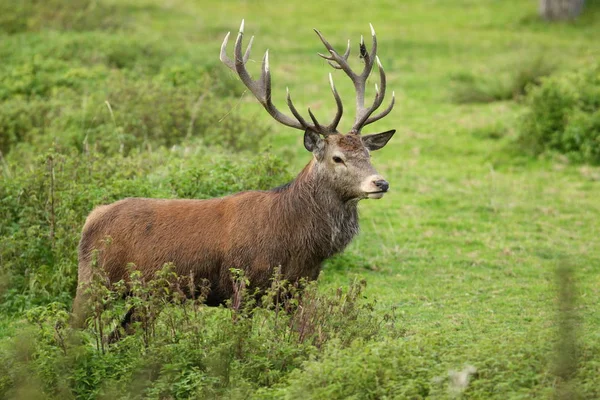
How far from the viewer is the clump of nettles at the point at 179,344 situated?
689cm

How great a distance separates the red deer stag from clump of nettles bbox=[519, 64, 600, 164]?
7705 millimetres

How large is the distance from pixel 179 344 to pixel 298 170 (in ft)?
23.7

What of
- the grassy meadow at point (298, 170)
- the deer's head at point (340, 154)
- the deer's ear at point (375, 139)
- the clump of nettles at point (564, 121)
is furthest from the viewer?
the clump of nettles at point (564, 121)

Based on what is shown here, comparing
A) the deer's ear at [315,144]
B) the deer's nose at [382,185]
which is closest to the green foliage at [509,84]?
the deer's ear at [315,144]

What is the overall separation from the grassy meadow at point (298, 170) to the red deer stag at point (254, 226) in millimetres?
455

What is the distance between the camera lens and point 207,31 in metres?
24.4

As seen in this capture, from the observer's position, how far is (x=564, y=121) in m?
15.8

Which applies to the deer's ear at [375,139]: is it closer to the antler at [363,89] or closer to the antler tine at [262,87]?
the antler at [363,89]

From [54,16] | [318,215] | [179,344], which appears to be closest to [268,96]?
[318,215]

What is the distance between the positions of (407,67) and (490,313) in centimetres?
1269

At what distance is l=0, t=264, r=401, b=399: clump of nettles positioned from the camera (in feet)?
22.6

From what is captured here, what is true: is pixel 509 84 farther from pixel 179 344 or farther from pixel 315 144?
pixel 179 344

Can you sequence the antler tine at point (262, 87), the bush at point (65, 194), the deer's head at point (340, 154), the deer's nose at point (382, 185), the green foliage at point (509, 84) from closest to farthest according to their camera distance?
the deer's nose at point (382, 185) → the deer's head at point (340, 154) → the antler tine at point (262, 87) → the bush at point (65, 194) → the green foliage at point (509, 84)

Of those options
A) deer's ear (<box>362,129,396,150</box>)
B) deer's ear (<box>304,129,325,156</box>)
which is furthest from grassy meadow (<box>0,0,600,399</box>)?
deer's ear (<box>362,129,396,150</box>)
